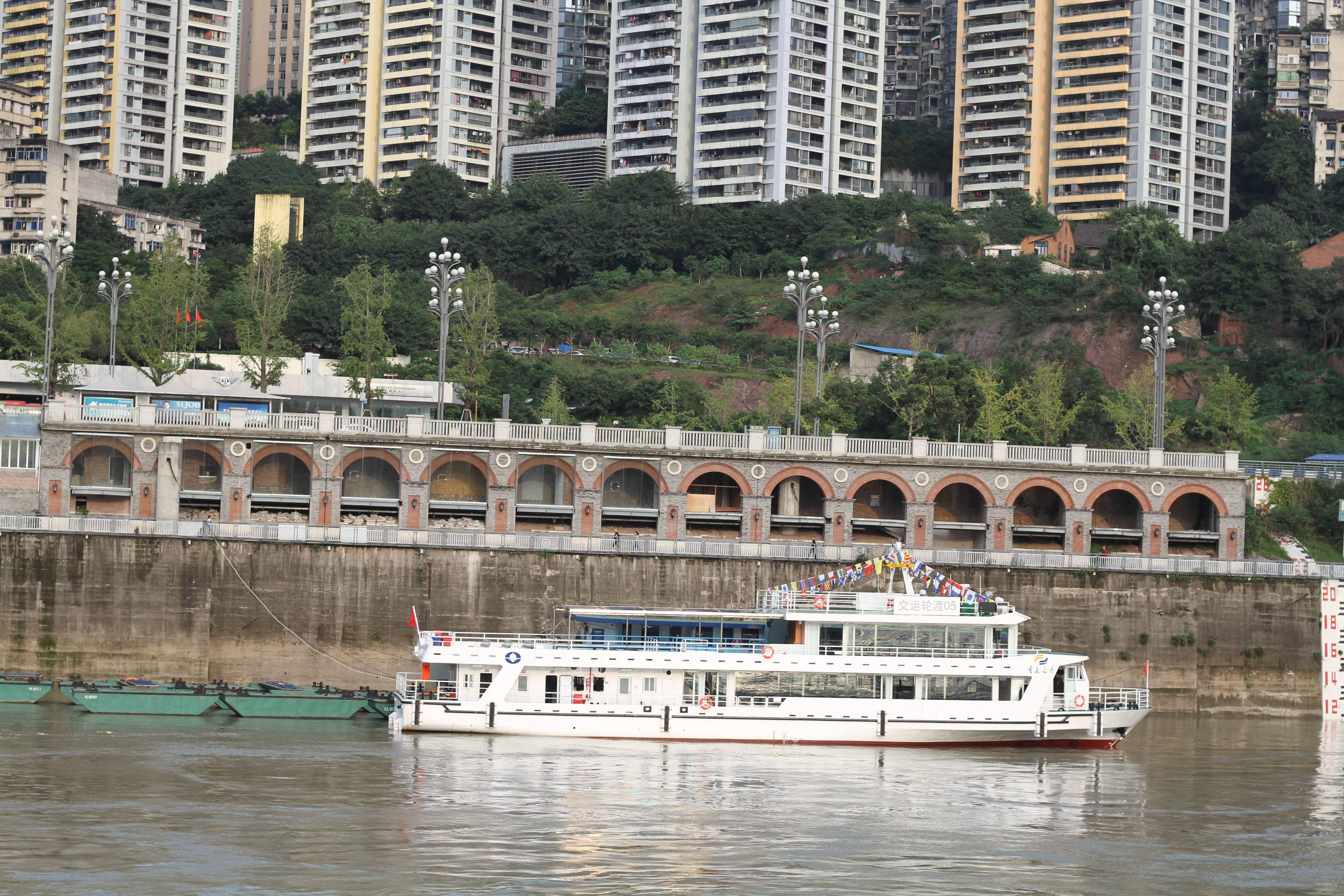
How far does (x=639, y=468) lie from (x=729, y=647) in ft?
52.9

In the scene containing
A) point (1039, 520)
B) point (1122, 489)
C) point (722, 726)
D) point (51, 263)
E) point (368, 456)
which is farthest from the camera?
point (1039, 520)

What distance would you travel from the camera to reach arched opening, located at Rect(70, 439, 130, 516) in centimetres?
6719

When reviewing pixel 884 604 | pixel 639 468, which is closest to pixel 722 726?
pixel 884 604

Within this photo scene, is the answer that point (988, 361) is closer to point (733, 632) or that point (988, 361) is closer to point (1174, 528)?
point (1174, 528)

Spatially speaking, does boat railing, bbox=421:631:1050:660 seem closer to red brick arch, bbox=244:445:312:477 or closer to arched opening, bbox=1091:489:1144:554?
red brick arch, bbox=244:445:312:477

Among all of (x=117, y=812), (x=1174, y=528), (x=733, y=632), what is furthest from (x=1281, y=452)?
(x=117, y=812)

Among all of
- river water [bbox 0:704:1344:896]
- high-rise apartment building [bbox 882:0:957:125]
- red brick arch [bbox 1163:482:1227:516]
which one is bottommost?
river water [bbox 0:704:1344:896]

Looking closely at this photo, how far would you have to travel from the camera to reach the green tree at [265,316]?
8794 centimetres

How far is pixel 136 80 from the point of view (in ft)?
540

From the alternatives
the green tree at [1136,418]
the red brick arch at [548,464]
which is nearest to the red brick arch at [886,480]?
the red brick arch at [548,464]

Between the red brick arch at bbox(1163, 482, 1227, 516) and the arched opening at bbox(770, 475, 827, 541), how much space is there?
46.6 ft

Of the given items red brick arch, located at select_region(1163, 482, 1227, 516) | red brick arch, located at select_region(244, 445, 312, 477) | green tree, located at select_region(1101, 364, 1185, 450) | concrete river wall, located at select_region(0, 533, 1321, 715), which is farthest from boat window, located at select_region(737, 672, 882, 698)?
green tree, located at select_region(1101, 364, 1185, 450)

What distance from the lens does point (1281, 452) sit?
88.3 metres

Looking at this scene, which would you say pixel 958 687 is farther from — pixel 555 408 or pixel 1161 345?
pixel 555 408
